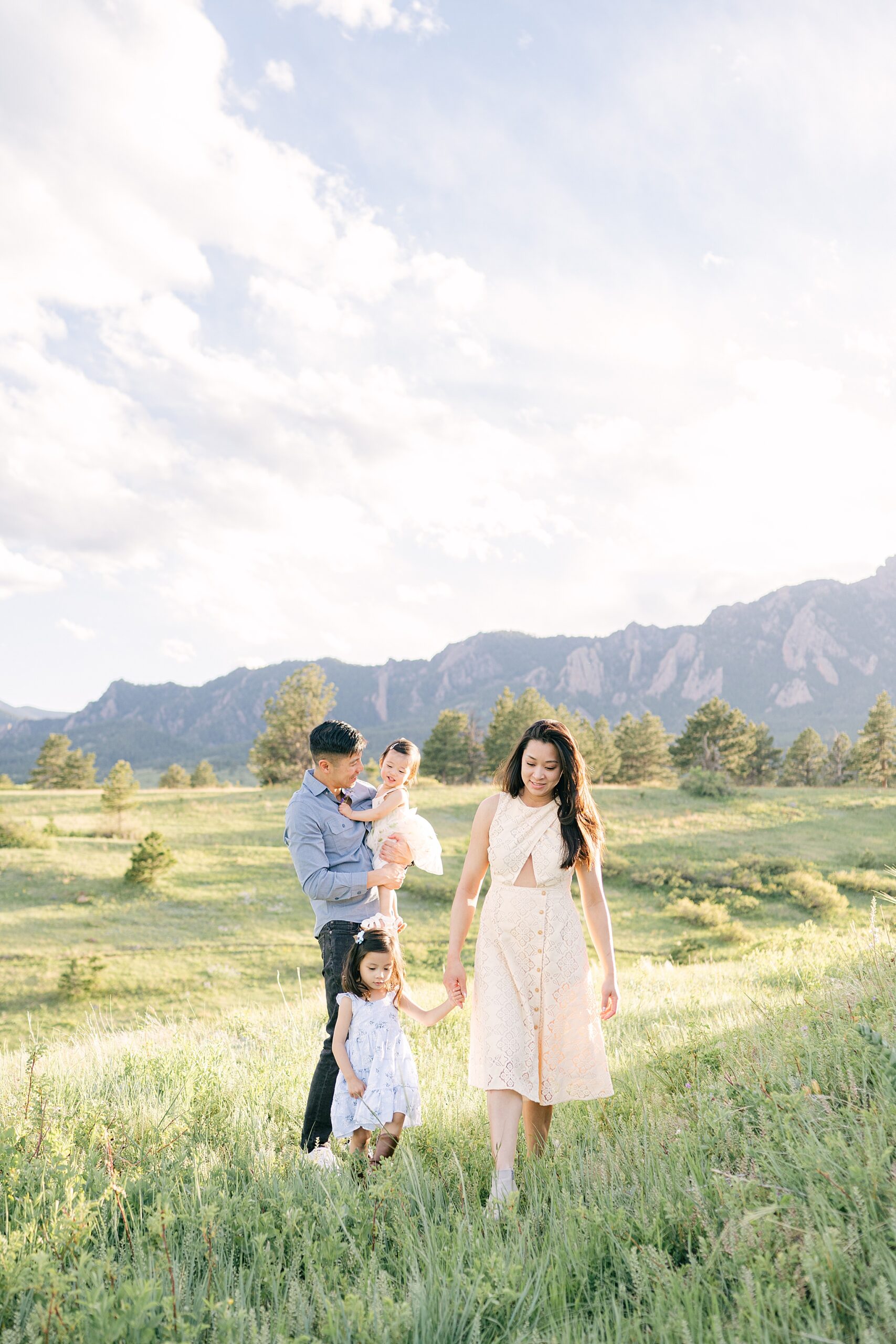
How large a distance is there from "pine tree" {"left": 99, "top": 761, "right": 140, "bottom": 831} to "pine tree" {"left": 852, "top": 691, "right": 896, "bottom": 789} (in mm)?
58303

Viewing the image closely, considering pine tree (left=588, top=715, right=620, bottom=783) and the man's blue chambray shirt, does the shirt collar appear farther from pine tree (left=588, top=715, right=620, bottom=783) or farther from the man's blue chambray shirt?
pine tree (left=588, top=715, right=620, bottom=783)

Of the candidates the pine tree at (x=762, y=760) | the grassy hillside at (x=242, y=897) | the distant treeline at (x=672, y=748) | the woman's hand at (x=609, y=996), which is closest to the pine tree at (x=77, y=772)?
the grassy hillside at (x=242, y=897)

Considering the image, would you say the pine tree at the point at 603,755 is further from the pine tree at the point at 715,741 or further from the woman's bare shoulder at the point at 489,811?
the woman's bare shoulder at the point at 489,811

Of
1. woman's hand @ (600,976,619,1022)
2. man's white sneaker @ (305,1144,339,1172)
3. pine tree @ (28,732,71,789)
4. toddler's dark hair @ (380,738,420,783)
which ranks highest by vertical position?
toddler's dark hair @ (380,738,420,783)

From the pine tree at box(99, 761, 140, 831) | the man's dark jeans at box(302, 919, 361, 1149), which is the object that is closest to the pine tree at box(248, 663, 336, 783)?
the pine tree at box(99, 761, 140, 831)

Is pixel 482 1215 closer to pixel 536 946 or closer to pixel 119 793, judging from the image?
pixel 536 946

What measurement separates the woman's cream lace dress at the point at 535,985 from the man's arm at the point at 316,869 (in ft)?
2.74

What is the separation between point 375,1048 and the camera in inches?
160

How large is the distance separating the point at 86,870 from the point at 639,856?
1961 cm

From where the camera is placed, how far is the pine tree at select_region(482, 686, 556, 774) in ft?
188

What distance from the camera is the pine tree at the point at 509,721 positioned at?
188 ft

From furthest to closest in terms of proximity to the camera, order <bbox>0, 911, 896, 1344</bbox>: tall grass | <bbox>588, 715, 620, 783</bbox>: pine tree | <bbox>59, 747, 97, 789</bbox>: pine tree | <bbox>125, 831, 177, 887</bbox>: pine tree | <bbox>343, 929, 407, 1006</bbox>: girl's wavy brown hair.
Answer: <bbox>59, 747, 97, 789</bbox>: pine tree
<bbox>588, 715, 620, 783</bbox>: pine tree
<bbox>125, 831, 177, 887</bbox>: pine tree
<bbox>343, 929, 407, 1006</bbox>: girl's wavy brown hair
<bbox>0, 911, 896, 1344</bbox>: tall grass

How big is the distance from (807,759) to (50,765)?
74.3 m

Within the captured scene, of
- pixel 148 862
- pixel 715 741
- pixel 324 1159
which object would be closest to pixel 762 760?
pixel 715 741
